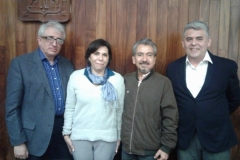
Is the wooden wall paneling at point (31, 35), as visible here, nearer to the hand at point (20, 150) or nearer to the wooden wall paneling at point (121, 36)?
the wooden wall paneling at point (121, 36)

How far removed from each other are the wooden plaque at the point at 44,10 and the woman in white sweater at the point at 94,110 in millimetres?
637

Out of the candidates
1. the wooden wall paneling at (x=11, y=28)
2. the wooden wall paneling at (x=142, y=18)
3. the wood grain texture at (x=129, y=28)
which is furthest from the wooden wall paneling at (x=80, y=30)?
the wooden wall paneling at (x=11, y=28)

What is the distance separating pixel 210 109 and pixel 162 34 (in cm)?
85

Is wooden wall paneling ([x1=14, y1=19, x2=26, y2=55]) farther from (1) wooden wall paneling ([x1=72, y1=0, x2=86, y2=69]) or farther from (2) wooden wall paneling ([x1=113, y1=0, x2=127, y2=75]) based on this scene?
(2) wooden wall paneling ([x1=113, y1=0, x2=127, y2=75])

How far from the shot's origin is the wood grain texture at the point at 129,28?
2193 millimetres

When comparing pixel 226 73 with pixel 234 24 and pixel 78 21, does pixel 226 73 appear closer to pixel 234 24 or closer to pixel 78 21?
pixel 234 24

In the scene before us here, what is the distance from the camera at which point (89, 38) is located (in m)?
2.30

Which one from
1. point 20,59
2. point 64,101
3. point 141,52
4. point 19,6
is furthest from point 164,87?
point 19,6

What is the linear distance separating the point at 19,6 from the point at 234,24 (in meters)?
2.01

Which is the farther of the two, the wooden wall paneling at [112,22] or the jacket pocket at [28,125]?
the wooden wall paneling at [112,22]

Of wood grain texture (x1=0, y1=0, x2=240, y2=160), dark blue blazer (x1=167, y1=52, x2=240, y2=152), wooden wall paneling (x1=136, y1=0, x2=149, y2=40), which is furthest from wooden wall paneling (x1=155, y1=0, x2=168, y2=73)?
dark blue blazer (x1=167, y1=52, x2=240, y2=152)

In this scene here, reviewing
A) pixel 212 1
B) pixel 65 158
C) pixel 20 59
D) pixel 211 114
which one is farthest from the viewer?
pixel 212 1

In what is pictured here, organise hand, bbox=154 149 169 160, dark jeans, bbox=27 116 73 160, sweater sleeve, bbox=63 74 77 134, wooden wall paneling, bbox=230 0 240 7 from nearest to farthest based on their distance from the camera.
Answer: hand, bbox=154 149 169 160 < sweater sleeve, bbox=63 74 77 134 < dark jeans, bbox=27 116 73 160 < wooden wall paneling, bbox=230 0 240 7

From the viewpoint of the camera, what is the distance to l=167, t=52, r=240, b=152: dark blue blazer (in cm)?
175
